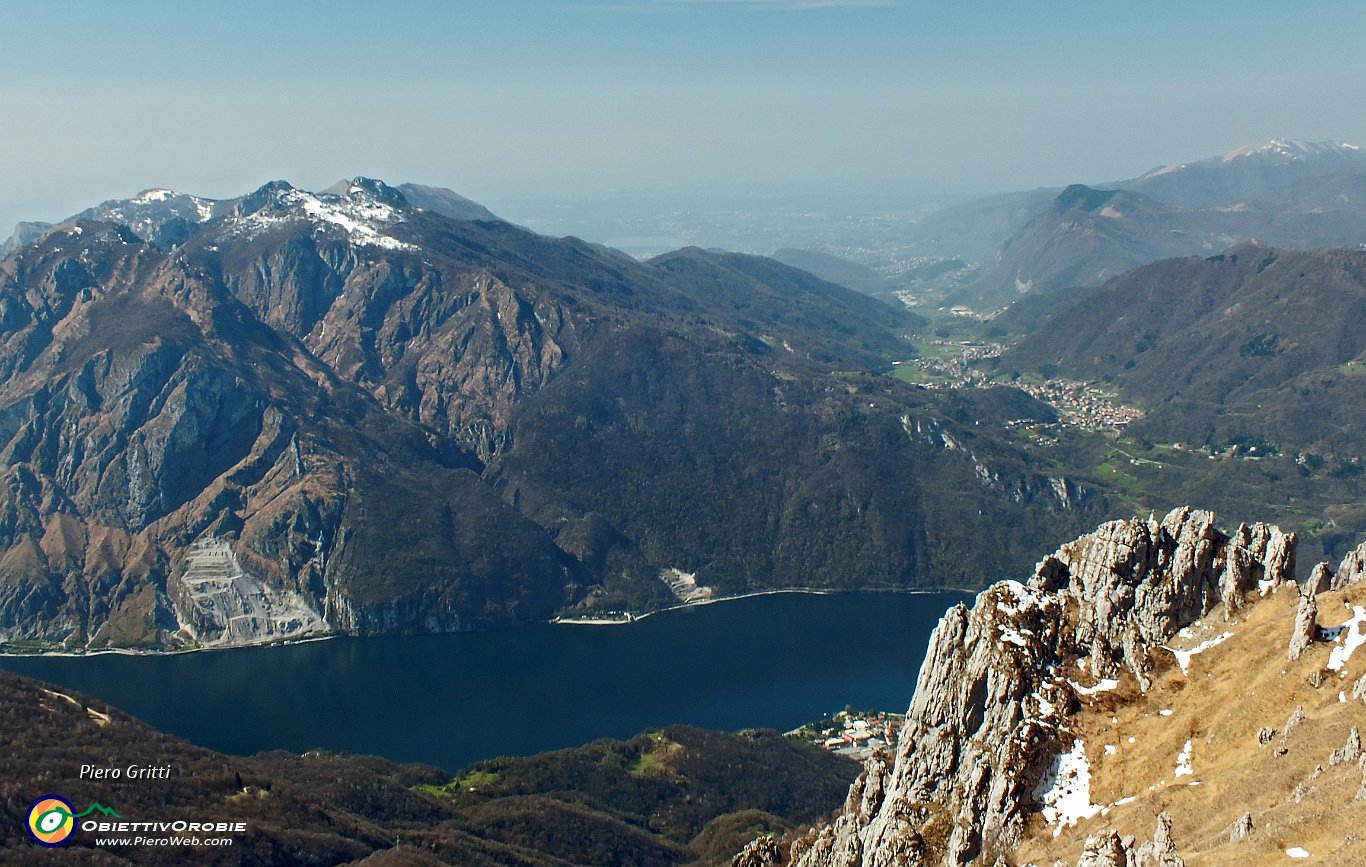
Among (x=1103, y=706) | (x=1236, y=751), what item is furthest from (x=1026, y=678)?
(x=1236, y=751)

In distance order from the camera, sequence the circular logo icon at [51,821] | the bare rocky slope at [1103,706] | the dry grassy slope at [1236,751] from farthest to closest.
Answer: the circular logo icon at [51,821], the bare rocky slope at [1103,706], the dry grassy slope at [1236,751]

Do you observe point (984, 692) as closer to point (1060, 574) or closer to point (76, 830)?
point (1060, 574)

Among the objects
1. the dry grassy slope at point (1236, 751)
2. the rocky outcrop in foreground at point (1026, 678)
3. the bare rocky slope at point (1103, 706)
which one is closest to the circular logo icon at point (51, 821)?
the bare rocky slope at point (1103, 706)

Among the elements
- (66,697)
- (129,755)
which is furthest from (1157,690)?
(66,697)

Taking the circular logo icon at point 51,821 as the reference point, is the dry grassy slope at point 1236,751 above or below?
above

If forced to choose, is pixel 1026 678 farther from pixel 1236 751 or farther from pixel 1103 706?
pixel 1236 751

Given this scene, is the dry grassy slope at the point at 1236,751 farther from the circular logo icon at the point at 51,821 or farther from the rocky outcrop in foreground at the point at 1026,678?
the circular logo icon at the point at 51,821
